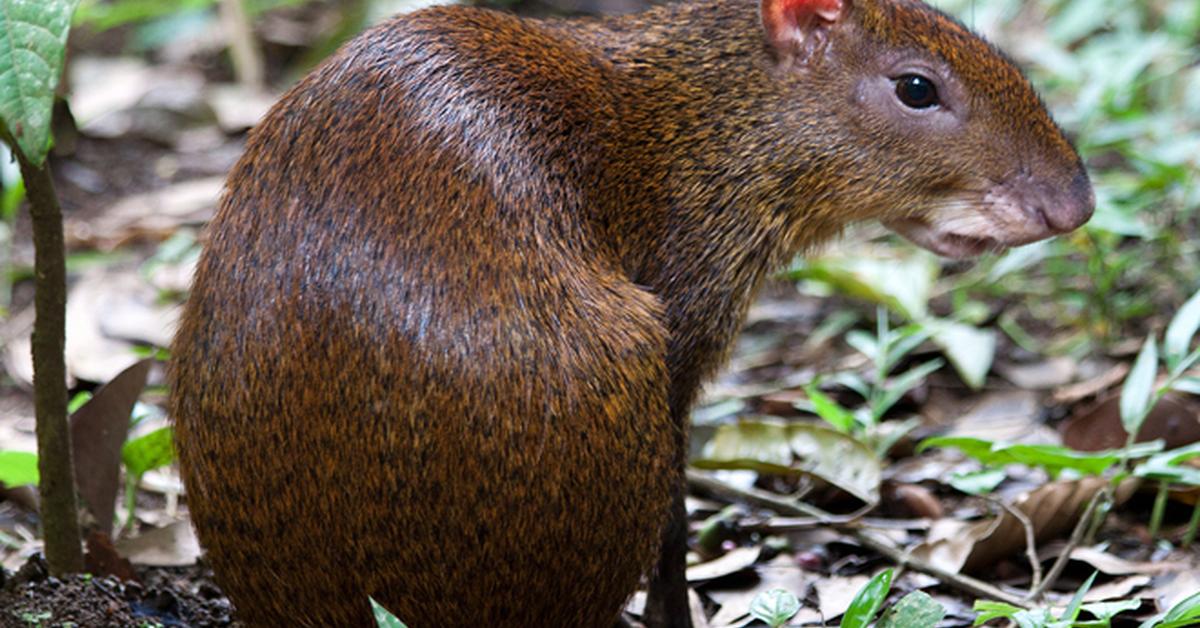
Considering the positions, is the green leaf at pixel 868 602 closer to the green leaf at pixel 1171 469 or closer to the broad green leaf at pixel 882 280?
the green leaf at pixel 1171 469

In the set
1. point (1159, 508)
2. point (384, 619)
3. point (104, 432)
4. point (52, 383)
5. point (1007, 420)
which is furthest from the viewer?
point (1007, 420)

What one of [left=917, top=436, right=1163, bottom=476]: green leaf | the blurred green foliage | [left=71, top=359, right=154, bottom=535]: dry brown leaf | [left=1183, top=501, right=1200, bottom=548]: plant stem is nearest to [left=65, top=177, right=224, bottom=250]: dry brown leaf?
[left=71, top=359, right=154, bottom=535]: dry brown leaf

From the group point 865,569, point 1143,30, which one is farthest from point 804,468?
point 1143,30

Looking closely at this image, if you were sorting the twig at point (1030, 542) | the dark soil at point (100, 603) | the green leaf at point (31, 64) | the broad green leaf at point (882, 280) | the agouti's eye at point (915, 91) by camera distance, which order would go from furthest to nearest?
the broad green leaf at point (882, 280) < the agouti's eye at point (915, 91) < the twig at point (1030, 542) < the dark soil at point (100, 603) < the green leaf at point (31, 64)

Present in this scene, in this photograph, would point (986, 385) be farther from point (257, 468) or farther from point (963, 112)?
point (257, 468)

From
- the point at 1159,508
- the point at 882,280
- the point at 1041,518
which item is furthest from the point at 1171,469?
the point at 882,280

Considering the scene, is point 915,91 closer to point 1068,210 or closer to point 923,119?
point 923,119

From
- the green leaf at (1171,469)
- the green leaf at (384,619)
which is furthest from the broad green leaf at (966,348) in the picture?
the green leaf at (384,619)
